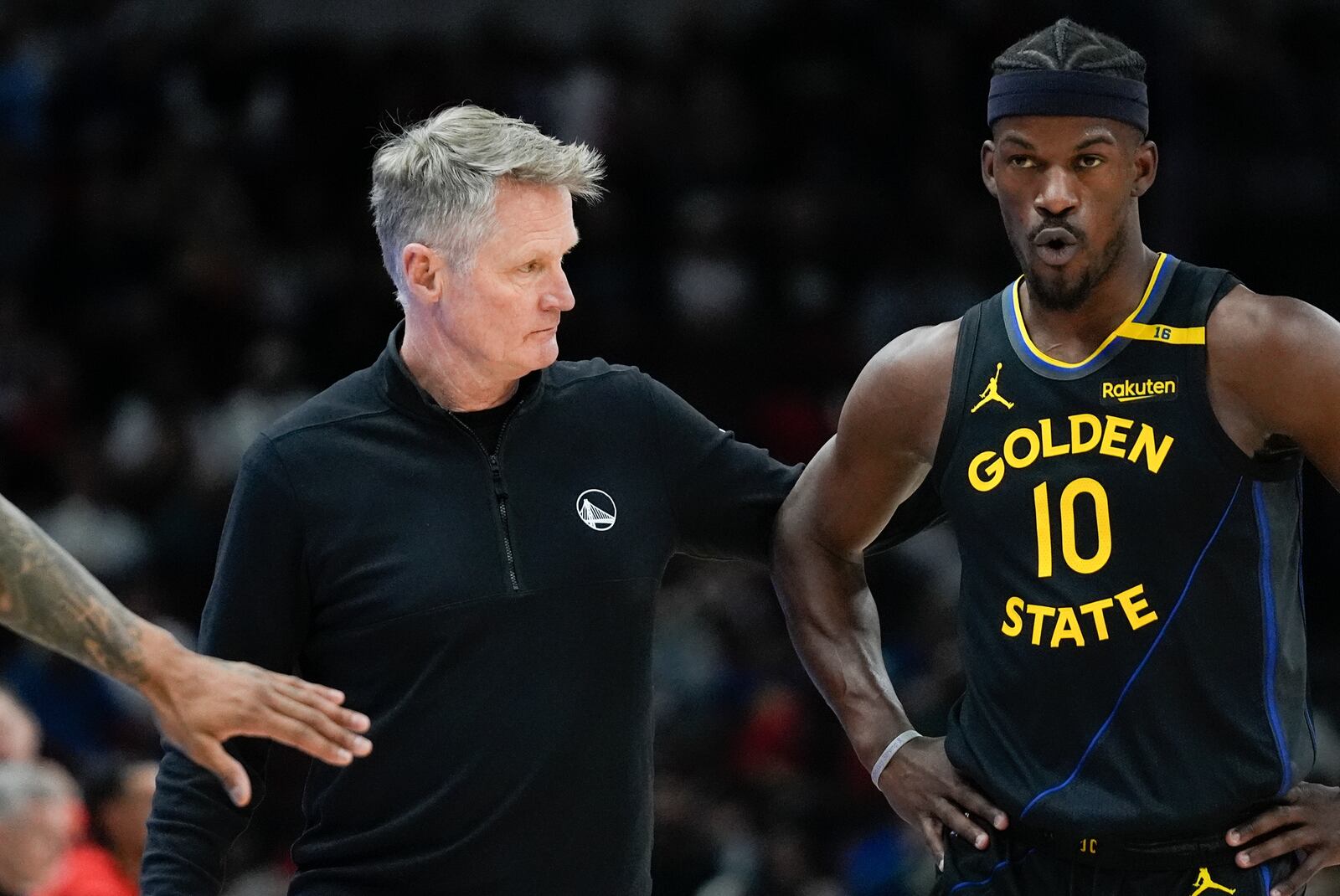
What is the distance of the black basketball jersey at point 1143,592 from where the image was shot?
3408mm

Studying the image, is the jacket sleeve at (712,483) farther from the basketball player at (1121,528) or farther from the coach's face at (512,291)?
the basketball player at (1121,528)

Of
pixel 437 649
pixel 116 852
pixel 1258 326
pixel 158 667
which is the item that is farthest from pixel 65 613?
pixel 116 852

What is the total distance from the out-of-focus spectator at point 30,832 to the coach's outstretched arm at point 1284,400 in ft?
13.1

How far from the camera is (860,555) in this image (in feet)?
13.3

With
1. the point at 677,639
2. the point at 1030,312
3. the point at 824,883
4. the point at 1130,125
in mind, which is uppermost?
the point at 1130,125

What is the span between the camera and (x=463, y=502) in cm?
370

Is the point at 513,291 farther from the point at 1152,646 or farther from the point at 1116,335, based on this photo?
the point at 1152,646

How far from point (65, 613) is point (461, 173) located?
1.17 metres

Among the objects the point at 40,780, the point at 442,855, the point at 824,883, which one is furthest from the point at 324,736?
the point at 824,883

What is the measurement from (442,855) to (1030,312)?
1.50 meters

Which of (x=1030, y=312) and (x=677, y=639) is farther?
(x=677, y=639)

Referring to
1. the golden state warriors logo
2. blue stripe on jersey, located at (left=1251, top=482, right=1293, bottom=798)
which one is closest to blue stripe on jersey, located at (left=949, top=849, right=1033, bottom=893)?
blue stripe on jersey, located at (left=1251, top=482, right=1293, bottom=798)

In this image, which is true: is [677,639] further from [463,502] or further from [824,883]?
[463,502]

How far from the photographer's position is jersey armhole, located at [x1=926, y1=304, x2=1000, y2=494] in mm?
3668
